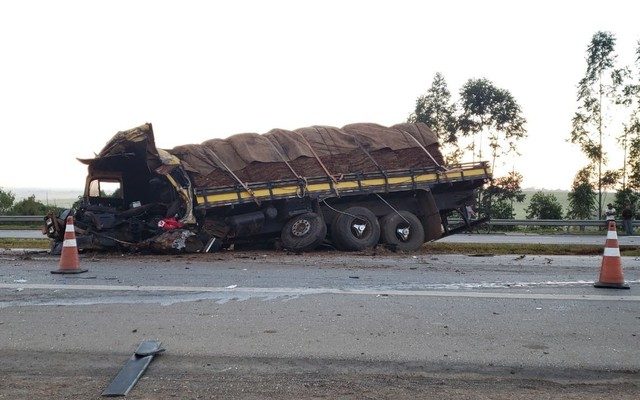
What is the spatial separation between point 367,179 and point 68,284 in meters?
7.10

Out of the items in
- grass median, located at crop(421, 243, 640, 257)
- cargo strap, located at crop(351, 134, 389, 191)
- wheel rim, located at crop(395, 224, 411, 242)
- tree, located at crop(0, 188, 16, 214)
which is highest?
cargo strap, located at crop(351, 134, 389, 191)

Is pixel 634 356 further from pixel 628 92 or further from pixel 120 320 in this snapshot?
pixel 628 92

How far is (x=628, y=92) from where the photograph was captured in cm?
2541

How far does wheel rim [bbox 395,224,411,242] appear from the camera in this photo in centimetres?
1382

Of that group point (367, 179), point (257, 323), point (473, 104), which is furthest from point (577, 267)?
point (473, 104)

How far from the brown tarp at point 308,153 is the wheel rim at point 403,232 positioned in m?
1.27

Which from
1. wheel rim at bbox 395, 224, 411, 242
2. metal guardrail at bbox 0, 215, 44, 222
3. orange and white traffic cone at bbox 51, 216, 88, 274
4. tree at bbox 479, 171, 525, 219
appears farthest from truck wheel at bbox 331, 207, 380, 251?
metal guardrail at bbox 0, 215, 44, 222

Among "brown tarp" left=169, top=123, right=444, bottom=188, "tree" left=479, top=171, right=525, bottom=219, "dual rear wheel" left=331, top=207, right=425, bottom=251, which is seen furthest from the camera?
"tree" left=479, top=171, right=525, bottom=219

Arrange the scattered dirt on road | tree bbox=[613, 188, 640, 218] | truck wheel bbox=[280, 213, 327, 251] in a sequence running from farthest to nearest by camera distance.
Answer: tree bbox=[613, 188, 640, 218] < truck wheel bbox=[280, 213, 327, 251] < the scattered dirt on road

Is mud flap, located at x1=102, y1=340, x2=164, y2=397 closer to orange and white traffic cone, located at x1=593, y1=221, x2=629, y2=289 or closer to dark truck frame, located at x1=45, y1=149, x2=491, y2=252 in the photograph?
orange and white traffic cone, located at x1=593, y1=221, x2=629, y2=289

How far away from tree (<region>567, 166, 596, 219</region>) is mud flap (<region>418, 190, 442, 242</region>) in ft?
47.6

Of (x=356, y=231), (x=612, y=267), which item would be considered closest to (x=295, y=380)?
(x=612, y=267)

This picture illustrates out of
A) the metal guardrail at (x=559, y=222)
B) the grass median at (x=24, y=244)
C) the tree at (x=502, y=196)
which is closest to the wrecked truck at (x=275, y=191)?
the grass median at (x=24, y=244)

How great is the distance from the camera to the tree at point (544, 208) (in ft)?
98.4
